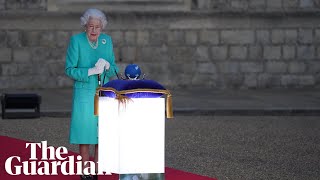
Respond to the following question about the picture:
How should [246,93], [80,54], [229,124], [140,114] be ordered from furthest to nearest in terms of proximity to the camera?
[246,93] < [229,124] < [80,54] < [140,114]

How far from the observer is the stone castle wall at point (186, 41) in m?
21.5

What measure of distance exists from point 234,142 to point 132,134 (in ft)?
17.8

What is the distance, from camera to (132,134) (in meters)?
8.09

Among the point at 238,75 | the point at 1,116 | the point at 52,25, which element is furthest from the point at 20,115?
the point at 238,75

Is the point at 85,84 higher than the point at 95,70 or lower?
lower

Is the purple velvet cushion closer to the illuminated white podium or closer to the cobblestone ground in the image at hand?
the illuminated white podium

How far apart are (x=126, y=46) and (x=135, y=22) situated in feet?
1.75

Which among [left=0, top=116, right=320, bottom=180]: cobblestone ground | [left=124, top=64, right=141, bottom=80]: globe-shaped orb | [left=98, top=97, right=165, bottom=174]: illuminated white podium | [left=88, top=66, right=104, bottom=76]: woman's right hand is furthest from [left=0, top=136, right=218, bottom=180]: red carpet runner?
[left=124, top=64, right=141, bottom=80]: globe-shaped orb

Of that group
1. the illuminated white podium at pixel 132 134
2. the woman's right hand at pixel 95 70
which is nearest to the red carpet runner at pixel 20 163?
the woman's right hand at pixel 95 70

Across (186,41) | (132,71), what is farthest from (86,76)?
(186,41)

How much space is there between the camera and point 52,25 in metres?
21.6

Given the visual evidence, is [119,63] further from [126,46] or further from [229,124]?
[229,124]

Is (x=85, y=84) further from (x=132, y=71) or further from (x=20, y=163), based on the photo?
(x=20, y=163)

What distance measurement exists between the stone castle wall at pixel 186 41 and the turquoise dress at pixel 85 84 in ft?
40.9
